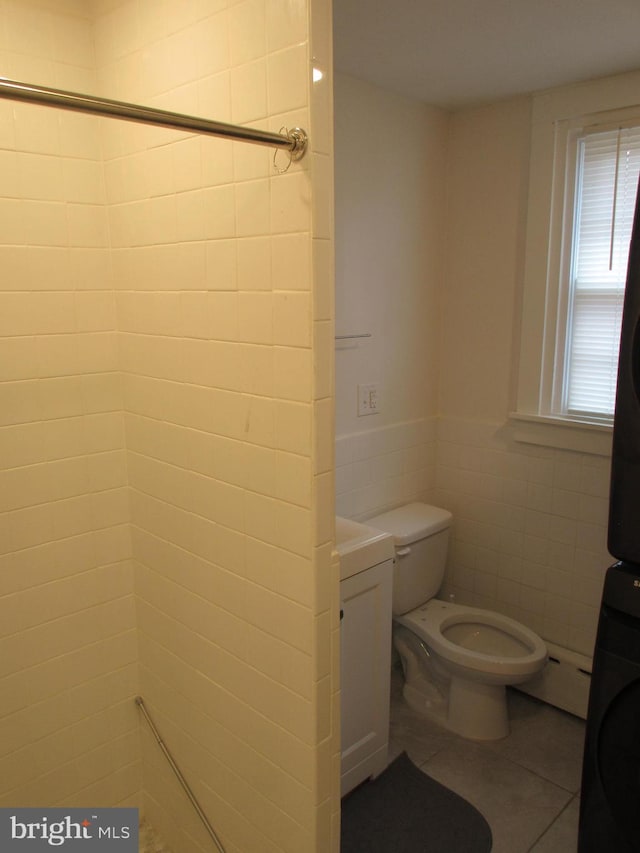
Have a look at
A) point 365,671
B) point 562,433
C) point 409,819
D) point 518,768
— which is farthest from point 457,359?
point 409,819

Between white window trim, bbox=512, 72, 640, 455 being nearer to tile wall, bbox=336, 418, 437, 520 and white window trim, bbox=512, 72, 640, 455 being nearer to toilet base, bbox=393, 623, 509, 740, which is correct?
tile wall, bbox=336, 418, 437, 520

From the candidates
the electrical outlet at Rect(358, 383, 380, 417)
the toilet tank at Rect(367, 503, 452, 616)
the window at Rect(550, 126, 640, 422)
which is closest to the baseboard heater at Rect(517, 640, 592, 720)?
the toilet tank at Rect(367, 503, 452, 616)

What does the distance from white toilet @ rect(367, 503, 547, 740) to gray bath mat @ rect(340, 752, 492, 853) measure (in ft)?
1.09

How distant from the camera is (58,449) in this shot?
1.56 meters

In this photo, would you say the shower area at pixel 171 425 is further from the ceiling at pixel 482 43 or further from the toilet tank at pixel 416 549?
the toilet tank at pixel 416 549

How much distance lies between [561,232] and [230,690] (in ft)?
6.37

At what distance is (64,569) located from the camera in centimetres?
160

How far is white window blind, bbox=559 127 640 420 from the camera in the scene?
220cm

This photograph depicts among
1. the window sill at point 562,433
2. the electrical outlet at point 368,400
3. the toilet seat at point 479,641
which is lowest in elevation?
the toilet seat at point 479,641

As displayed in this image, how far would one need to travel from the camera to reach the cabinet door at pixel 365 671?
75.9 inches

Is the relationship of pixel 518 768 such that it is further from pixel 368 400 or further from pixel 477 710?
pixel 368 400

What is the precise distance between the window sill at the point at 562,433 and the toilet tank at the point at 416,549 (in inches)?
18.1

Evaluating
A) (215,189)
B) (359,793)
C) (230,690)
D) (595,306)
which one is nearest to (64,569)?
(230,690)

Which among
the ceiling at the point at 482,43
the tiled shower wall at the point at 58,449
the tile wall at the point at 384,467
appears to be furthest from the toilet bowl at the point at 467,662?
the ceiling at the point at 482,43
